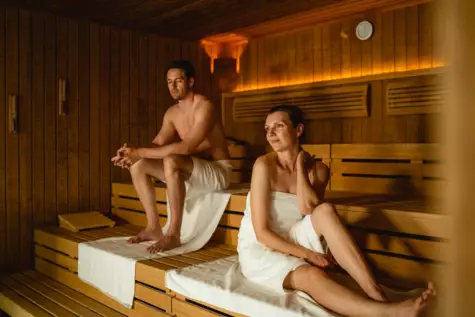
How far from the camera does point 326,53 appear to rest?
180 inches

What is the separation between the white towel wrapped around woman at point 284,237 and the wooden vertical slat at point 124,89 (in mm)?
2400

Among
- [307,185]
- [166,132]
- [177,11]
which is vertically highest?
[177,11]

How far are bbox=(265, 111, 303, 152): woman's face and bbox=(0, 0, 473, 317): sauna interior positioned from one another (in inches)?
20.6

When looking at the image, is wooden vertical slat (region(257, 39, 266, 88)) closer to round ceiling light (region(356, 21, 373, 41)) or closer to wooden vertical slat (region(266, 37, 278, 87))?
wooden vertical slat (region(266, 37, 278, 87))

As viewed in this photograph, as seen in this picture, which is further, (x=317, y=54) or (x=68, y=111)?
(x=317, y=54)

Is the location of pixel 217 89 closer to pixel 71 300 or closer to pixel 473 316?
pixel 71 300

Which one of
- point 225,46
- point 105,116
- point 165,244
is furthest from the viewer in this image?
point 225,46

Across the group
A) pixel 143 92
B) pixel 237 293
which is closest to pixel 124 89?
pixel 143 92

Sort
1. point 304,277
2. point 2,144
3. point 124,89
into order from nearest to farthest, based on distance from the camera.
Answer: point 304,277
point 2,144
point 124,89

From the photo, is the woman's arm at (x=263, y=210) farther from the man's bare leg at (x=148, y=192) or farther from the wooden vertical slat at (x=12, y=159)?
the wooden vertical slat at (x=12, y=159)

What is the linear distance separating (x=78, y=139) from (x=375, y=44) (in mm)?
2943

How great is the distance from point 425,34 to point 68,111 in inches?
129

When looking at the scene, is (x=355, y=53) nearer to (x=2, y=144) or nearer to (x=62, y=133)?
(x=62, y=133)

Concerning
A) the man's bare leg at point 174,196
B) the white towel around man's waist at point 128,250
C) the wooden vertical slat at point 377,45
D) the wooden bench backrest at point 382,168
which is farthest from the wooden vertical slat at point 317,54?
the man's bare leg at point 174,196
